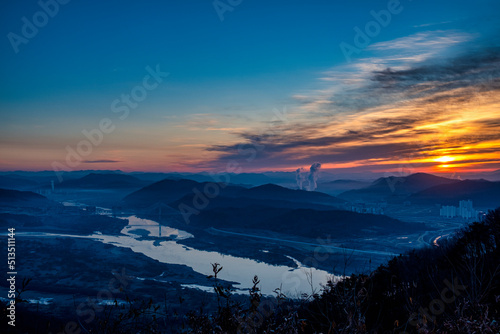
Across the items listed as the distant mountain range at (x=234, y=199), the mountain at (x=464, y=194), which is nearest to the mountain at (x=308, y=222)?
the distant mountain range at (x=234, y=199)

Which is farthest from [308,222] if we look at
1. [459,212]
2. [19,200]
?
[19,200]

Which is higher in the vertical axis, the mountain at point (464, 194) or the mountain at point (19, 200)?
the mountain at point (464, 194)

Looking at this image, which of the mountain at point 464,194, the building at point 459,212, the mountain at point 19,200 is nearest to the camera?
the building at point 459,212

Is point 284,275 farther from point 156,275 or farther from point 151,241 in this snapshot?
point 151,241

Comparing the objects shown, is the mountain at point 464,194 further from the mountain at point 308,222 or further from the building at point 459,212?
the mountain at point 308,222

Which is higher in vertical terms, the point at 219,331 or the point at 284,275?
the point at 219,331

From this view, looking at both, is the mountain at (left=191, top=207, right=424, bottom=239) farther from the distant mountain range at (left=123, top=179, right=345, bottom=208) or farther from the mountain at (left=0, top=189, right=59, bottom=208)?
the mountain at (left=0, top=189, right=59, bottom=208)

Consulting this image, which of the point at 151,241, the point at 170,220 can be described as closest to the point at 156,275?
the point at 151,241
